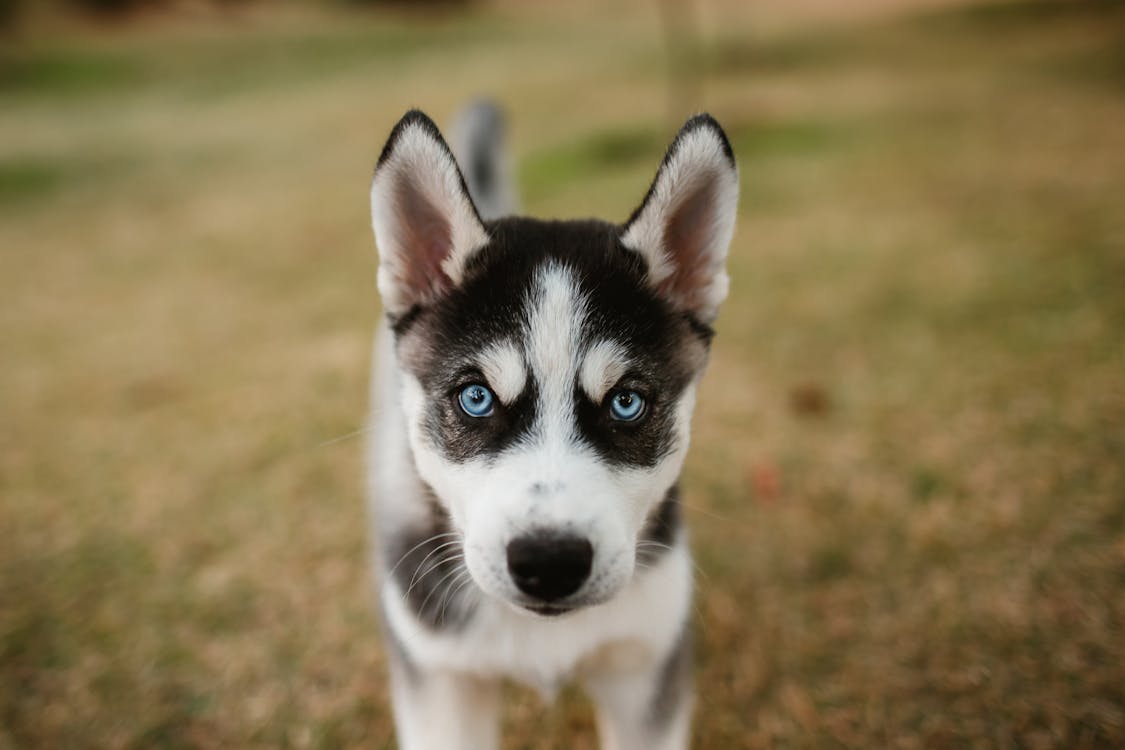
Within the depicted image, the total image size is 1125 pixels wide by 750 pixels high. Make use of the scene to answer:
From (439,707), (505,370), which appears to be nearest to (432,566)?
(439,707)

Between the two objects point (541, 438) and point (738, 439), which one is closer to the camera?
point (541, 438)

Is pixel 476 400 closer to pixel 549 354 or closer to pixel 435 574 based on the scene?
pixel 549 354

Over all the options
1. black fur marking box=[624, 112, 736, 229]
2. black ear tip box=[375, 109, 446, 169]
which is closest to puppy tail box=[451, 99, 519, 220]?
black ear tip box=[375, 109, 446, 169]

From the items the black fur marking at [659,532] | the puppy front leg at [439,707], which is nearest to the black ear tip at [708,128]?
the black fur marking at [659,532]

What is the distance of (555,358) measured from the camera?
A: 2008 mm

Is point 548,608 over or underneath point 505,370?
underneath

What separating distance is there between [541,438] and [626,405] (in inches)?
10.8

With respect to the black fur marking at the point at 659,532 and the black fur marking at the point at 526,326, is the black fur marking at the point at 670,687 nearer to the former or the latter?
the black fur marking at the point at 659,532

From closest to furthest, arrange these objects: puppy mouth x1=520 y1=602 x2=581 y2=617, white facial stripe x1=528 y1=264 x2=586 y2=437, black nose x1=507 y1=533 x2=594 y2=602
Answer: black nose x1=507 y1=533 x2=594 y2=602, puppy mouth x1=520 y1=602 x2=581 y2=617, white facial stripe x1=528 y1=264 x2=586 y2=437

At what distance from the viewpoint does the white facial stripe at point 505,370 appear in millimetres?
2014

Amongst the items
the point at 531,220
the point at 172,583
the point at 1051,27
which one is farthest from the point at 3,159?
the point at 1051,27

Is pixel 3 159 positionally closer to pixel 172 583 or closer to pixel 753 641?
pixel 172 583

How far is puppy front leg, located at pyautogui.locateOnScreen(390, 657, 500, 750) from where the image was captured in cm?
231

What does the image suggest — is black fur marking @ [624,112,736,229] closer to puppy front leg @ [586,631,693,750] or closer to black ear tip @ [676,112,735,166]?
black ear tip @ [676,112,735,166]
